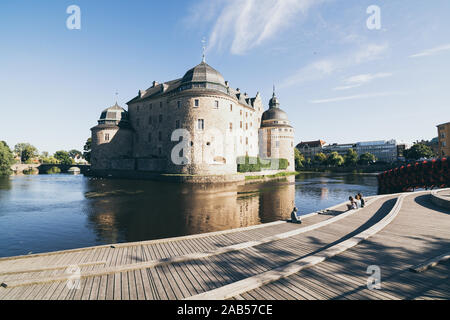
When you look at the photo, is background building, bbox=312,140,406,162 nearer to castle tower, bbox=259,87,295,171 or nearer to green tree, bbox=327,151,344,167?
green tree, bbox=327,151,344,167

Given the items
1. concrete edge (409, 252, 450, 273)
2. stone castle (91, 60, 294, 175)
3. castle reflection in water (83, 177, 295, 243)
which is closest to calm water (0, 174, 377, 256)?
castle reflection in water (83, 177, 295, 243)

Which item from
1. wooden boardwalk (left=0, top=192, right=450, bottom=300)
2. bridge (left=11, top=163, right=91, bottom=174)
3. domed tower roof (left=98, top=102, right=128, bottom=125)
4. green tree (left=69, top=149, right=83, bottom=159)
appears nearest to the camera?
wooden boardwalk (left=0, top=192, right=450, bottom=300)

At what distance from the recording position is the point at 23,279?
16.1ft

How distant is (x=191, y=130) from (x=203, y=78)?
32.2 ft

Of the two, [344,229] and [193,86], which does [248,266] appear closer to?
[344,229]

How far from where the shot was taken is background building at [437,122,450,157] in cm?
4950

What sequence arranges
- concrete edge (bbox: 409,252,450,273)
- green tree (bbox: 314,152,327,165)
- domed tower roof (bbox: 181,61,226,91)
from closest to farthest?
concrete edge (bbox: 409,252,450,273), domed tower roof (bbox: 181,61,226,91), green tree (bbox: 314,152,327,165)

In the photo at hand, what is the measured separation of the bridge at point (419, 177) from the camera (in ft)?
70.6

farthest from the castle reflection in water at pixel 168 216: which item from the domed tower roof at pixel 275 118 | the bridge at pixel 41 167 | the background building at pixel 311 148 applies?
the background building at pixel 311 148

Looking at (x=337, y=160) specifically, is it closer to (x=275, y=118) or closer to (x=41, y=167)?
(x=275, y=118)

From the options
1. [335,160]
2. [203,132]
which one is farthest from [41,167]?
[335,160]

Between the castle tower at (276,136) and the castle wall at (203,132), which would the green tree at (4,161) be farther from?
the castle tower at (276,136)
